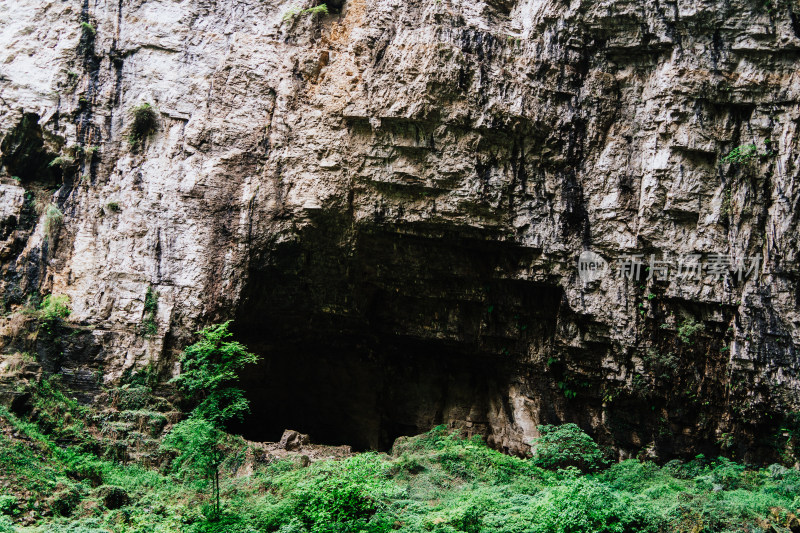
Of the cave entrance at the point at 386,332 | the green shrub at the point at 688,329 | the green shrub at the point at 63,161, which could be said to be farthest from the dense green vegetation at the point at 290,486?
the green shrub at the point at 63,161

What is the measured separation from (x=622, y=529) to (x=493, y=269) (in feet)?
19.7

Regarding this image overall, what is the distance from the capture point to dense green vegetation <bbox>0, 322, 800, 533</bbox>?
7752mm

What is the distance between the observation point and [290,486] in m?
9.12

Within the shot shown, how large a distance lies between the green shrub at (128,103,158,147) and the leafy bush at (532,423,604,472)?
10.4 meters

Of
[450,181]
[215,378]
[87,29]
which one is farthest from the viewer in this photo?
[87,29]

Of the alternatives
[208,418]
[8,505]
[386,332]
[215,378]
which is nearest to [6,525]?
[8,505]

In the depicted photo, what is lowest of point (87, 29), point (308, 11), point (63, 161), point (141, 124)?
point (63, 161)

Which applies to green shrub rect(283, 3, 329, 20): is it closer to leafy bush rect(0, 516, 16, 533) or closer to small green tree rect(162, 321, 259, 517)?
small green tree rect(162, 321, 259, 517)

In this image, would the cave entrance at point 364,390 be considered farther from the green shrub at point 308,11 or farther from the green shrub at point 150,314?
the green shrub at point 308,11

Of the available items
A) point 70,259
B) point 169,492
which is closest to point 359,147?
point 70,259

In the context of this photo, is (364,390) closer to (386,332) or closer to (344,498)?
(386,332)

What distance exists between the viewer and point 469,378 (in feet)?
46.0

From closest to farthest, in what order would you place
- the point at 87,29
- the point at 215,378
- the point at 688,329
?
1. the point at 215,378
2. the point at 688,329
3. the point at 87,29

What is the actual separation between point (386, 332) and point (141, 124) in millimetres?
7209
